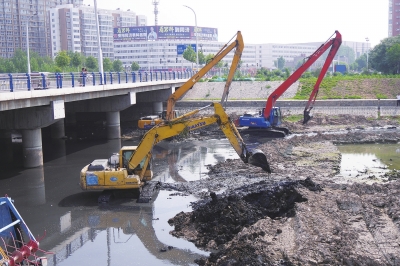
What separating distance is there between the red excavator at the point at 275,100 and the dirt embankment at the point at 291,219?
11791mm

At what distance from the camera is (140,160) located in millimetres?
22516

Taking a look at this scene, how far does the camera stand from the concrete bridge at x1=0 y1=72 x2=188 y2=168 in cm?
2703

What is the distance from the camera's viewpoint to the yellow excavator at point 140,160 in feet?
71.3

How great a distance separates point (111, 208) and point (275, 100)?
20706mm

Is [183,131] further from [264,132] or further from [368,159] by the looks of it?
[264,132]

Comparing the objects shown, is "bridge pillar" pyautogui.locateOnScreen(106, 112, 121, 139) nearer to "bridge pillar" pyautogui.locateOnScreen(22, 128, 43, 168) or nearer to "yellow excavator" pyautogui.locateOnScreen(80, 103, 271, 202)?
"bridge pillar" pyautogui.locateOnScreen(22, 128, 43, 168)

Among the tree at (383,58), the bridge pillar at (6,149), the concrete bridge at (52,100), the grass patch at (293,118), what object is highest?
the tree at (383,58)

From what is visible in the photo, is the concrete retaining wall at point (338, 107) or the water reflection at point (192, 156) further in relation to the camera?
the concrete retaining wall at point (338, 107)

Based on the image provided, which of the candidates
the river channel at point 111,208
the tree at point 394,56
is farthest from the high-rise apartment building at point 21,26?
the river channel at point 111,208

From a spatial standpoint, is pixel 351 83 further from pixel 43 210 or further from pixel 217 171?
pixel 43 210

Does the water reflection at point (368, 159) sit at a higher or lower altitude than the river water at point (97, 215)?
higher

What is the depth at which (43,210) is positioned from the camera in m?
22.0

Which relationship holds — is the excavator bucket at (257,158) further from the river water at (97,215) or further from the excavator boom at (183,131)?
the river water at (97,215)

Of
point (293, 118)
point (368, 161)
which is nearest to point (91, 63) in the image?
point (293, 118)
